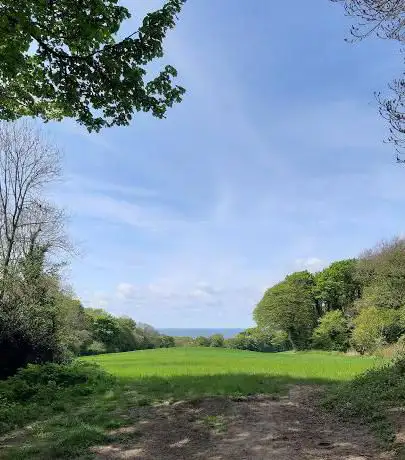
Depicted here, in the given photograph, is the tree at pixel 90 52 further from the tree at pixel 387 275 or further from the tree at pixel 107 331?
the tree at pixel 107 331

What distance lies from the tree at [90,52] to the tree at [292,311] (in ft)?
205

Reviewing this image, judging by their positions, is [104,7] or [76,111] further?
[76,111]

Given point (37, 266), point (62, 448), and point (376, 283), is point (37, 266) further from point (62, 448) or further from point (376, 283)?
point (376, 283)

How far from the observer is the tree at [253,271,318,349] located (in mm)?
68450

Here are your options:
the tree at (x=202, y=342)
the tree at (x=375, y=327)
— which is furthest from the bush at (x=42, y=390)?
the tree at (x=202, y=342)

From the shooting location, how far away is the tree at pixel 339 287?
67.8 metres

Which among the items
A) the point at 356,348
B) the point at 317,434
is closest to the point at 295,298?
the point at 356,348

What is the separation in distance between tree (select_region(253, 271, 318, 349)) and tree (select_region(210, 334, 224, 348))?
14.5m

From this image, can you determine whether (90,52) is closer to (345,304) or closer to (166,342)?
(345,304)

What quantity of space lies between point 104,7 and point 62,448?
786 cm

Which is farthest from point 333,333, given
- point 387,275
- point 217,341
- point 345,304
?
point 217,341

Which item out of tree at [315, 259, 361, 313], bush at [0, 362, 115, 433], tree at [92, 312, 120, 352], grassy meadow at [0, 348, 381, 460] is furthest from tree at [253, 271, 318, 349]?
bush at [0, 362, 115, 433]

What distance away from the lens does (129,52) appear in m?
8.27

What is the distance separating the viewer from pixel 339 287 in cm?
6756
